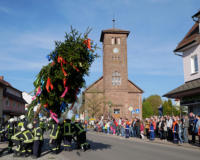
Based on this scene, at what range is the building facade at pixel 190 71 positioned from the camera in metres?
19.2

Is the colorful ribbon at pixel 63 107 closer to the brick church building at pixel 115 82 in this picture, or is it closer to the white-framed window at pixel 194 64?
the white-framed window at pixel 194 64

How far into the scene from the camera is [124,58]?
49469mm

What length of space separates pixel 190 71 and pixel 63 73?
47.4 ft

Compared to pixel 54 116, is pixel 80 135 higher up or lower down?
lower down

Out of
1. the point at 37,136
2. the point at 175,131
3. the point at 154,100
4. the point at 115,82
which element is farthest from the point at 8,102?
the point at 154,100

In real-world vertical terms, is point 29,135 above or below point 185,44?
below

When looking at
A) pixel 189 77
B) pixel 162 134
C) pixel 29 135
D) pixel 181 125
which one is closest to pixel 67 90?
pixel 29 135

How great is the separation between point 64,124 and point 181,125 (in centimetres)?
874

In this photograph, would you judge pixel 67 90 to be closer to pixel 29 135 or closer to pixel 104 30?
pixel 29 135

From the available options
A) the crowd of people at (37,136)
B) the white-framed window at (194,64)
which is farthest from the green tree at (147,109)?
the crowd of people at (37,136)

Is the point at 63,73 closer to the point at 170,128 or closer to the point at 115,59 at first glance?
the point at 170,128

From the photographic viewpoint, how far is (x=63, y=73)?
1008 cm

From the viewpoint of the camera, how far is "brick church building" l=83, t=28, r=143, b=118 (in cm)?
4797

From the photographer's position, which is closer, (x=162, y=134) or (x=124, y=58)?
(x=162, y=134)
